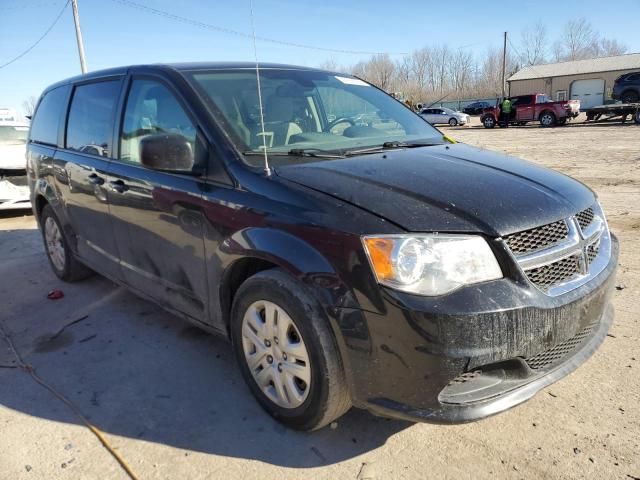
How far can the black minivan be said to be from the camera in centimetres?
199

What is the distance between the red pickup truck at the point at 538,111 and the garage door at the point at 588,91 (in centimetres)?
2287

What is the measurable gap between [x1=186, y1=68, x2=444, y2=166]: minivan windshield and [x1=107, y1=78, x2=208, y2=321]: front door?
276 millimetres

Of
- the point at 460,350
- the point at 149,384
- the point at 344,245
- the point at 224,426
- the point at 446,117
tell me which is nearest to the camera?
the point at 460,350

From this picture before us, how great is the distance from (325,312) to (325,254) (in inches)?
9.7

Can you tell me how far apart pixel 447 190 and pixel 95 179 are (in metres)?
2.59

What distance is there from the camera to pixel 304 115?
3207 mm

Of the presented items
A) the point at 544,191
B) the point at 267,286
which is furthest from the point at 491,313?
the point at 267,286

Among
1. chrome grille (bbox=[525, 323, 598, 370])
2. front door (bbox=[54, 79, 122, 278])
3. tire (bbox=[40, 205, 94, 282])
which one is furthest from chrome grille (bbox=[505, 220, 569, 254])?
tire (bbox=[40, 205, 94, 282])

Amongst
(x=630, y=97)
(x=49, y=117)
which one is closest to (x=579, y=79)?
(x=630, y=97)

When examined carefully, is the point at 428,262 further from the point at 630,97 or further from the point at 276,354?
the point at 630,97

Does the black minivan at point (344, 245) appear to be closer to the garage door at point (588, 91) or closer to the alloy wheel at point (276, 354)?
the alloy wheel at point (276, 354)

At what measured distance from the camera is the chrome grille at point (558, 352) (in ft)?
7.04

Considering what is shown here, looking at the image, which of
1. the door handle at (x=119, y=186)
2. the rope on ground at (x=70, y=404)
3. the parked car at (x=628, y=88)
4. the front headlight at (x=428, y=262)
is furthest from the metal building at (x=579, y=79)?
the rope on ground at (x=70, y=404)

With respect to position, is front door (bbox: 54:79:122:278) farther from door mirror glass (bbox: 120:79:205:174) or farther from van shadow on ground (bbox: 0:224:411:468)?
van shadow on ground (bbox: 0:224:411:468)
